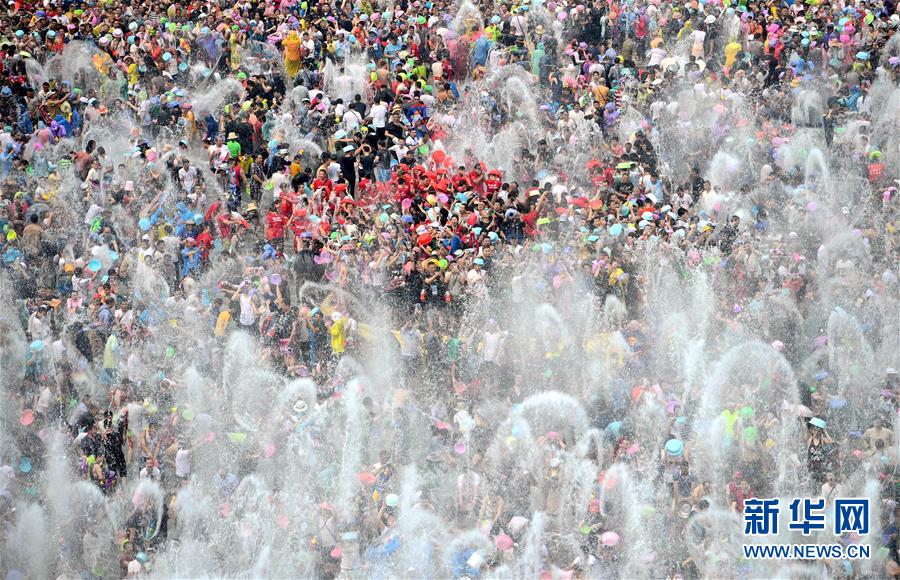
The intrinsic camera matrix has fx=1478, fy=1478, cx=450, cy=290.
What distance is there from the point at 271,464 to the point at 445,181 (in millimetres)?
6169

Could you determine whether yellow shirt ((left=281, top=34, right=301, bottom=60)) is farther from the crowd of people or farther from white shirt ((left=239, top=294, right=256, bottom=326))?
white shirt ((left=239, top=294, right=256, bottom=326))

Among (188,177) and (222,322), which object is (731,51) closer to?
(188,177)

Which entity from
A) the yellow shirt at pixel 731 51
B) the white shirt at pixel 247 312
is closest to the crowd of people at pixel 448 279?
the white shirt at pixel 247 312

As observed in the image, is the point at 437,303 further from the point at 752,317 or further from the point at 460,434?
the point at 752,317

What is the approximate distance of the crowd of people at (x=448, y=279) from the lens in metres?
18.9

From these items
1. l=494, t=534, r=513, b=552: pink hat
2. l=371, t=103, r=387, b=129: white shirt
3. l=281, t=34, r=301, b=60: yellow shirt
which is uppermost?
l=281, t=34, r=301, b=60: yellow shirt

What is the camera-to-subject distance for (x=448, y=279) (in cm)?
2170

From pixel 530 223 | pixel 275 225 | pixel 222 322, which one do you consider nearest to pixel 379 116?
pixel 275 225

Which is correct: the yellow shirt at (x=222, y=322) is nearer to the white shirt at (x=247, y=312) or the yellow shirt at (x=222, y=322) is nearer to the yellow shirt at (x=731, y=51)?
the white shirt at (x=247, y=312)

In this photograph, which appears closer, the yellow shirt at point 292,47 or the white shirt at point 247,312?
the white shirt at point 247,312

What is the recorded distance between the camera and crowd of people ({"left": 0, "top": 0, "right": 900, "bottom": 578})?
1889 centimetres

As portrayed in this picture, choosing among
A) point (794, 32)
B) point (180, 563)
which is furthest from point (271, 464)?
point (794, 32)

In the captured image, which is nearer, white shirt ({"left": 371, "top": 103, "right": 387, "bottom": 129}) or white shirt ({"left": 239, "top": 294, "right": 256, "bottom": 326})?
white shirt ({"left": 239, "top": 294, "right": 256, "bottom": 326})

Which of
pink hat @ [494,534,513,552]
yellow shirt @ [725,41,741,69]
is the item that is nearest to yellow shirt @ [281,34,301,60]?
yellow shirt @ [725,41,741,69]
